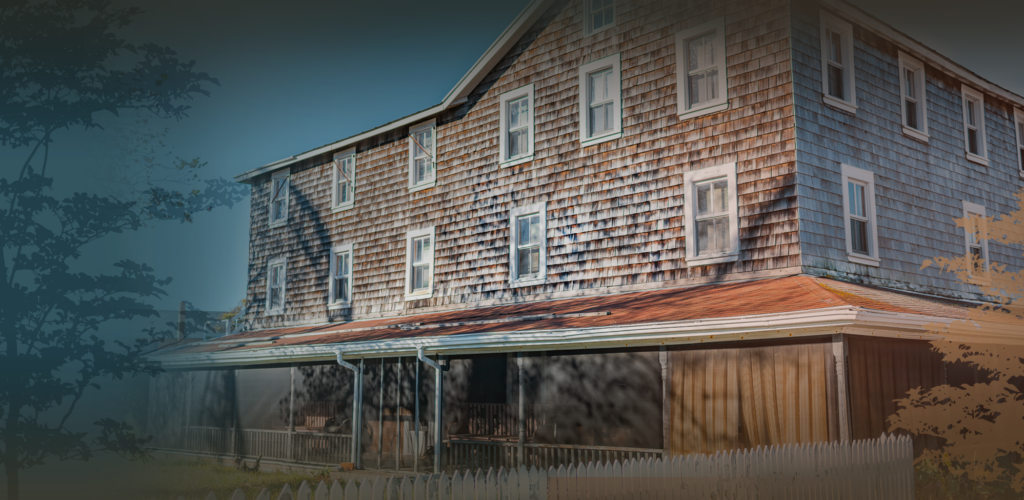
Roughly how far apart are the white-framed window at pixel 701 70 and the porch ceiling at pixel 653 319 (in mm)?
3538

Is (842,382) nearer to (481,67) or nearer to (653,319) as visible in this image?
(653,319)

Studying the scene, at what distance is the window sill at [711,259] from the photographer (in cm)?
1436

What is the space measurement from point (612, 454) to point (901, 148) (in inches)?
346

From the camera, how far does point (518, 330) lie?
13938 millimetres

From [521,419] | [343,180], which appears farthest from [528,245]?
[343,180]

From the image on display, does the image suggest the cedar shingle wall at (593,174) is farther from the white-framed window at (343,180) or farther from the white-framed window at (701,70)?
the white-framed window at (343,180)

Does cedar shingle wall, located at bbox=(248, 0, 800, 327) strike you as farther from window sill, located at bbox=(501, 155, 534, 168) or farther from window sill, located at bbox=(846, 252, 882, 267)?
window sill, located at bbox=(846, 252, 882, 267)

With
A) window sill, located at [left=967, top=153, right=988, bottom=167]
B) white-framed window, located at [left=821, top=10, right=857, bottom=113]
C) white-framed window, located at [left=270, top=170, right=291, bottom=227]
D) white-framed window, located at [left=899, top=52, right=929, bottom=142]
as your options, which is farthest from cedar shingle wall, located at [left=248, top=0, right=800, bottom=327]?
window sill, located at [left=967, top=153, right=988, bottom=167]

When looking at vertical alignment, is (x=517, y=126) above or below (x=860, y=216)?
above

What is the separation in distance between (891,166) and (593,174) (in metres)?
5.99

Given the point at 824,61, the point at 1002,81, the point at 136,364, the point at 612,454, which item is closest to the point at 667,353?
the point at 612,454

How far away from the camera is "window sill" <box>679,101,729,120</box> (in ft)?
48.9

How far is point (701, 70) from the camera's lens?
50.5 ft

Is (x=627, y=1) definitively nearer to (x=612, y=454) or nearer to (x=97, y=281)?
(x=612, y=454)
